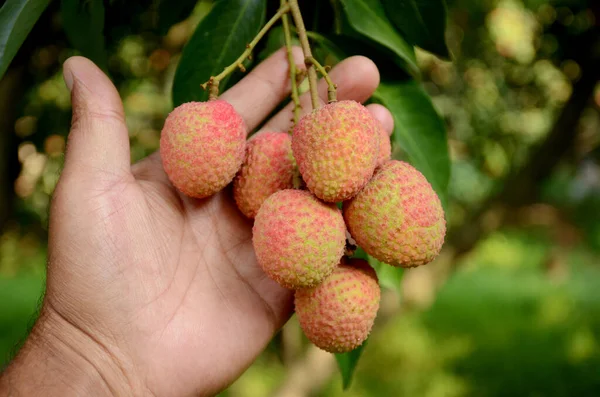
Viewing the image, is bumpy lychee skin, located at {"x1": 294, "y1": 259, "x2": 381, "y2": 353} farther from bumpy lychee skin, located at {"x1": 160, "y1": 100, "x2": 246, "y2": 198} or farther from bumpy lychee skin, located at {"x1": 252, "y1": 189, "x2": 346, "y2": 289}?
bumpy lychee skin, located at {"x1": 160, "y1": 100, "x2": 246, "y2": 198}

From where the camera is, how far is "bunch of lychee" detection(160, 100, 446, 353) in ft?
2.87

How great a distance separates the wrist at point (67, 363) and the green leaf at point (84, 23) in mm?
496

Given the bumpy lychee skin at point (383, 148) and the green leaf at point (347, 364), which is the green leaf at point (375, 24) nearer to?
the bumpy lychee skin at point (383, 148)

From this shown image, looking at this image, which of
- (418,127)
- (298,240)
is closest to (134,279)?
(298,240)

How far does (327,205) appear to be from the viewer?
0.92 meters

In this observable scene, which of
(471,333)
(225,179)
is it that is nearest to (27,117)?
(225,179)

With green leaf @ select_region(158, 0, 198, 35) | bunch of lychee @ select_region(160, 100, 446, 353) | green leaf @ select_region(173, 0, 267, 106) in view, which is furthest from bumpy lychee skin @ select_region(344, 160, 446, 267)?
green leaf @ select_region(158, 0, 198, 35)

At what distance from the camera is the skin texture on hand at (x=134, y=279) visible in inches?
42.3

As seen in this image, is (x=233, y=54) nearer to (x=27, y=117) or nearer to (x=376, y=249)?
(x=376, y=249)

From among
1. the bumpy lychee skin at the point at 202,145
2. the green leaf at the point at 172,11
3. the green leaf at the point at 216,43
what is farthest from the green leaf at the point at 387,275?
the green leaf at the point at 172,11

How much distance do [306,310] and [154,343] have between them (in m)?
0.34

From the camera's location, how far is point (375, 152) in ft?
2.97

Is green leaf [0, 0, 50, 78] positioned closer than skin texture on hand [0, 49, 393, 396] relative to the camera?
Yes

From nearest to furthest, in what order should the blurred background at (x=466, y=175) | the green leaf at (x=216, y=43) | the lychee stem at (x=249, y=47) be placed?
the lychee stem at (x=249, y=47) < the green leaf at (x=216, y=43) < the blurred background at (x=466, y=175)
